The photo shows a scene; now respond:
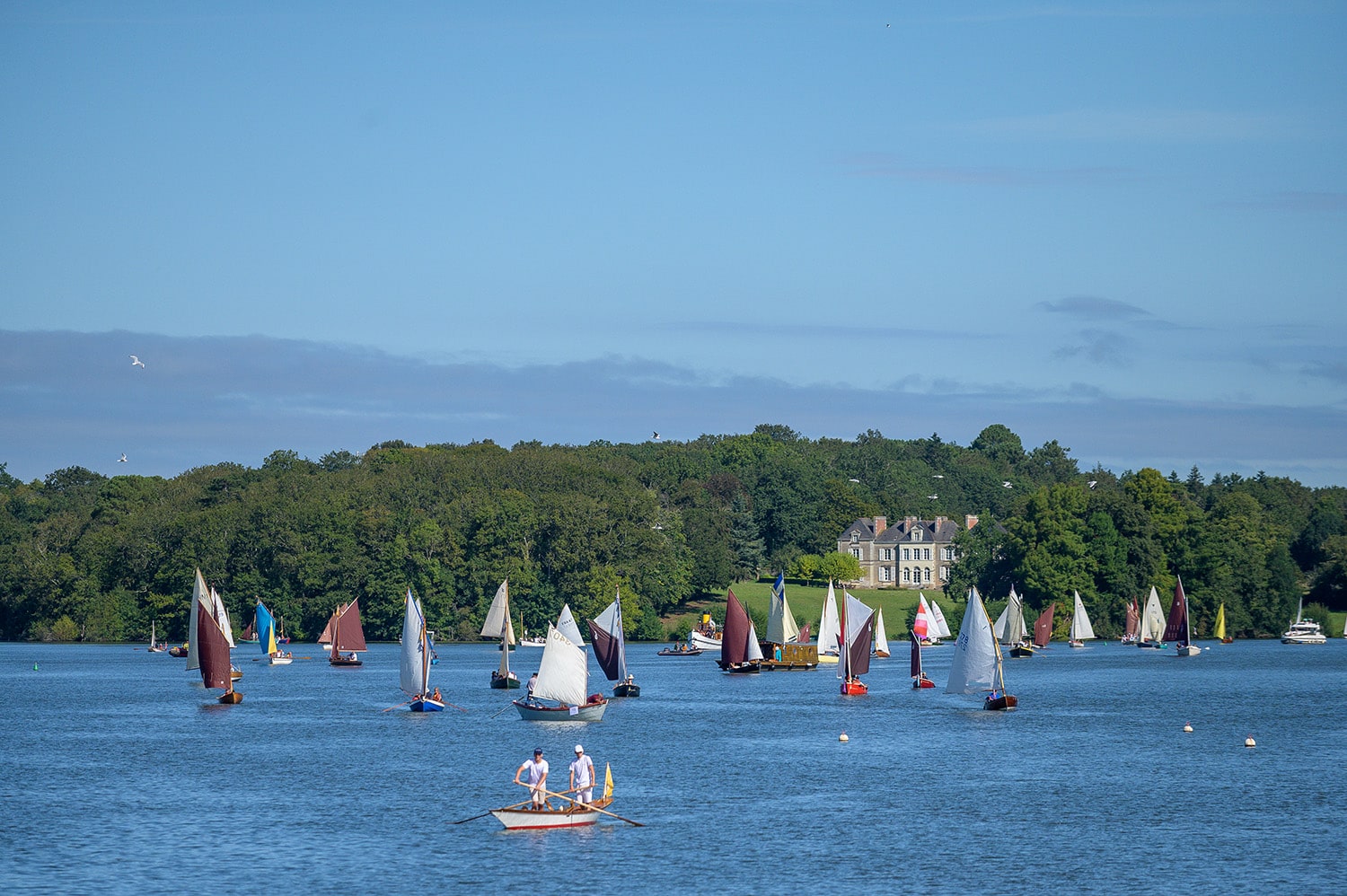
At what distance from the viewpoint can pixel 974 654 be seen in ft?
254

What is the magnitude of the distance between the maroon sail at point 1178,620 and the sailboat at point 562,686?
75153mm

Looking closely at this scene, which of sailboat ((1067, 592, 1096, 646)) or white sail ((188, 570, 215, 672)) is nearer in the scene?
white sail ((188, 570, 215, 672))

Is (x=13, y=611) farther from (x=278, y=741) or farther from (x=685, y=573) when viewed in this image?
Result: (x=278, y=741)

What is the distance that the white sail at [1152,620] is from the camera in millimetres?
143875

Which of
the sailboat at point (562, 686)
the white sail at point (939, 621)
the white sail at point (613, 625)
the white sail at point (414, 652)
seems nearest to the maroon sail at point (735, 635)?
the white sail at point (613, 625)

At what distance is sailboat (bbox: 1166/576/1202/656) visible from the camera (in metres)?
134

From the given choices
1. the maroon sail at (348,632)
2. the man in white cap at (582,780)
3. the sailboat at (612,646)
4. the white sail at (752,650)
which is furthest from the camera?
the maroon sail at (348,632)

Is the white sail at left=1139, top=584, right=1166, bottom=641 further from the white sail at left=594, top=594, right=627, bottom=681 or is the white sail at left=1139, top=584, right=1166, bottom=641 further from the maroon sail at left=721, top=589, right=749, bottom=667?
the white sail at left=594, top=594, right=627, bottom=681

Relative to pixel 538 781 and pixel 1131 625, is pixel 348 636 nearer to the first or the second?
pixel 1131 625

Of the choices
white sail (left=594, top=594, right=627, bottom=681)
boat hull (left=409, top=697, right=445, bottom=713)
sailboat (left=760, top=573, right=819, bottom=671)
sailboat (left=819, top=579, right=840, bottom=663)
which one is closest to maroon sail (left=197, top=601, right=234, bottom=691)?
boat hull (left=409, top=697, right=445, bottom=713)

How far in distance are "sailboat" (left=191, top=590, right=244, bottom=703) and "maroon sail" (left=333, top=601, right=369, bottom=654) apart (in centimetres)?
2845

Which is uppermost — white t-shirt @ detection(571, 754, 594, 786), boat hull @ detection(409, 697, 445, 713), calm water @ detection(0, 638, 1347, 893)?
white t-shirt @ detection(571, 754, 594, 786)

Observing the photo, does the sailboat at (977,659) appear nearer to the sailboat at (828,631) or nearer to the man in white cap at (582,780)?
the sailboat at (828,631)

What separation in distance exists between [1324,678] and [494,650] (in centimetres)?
7598
